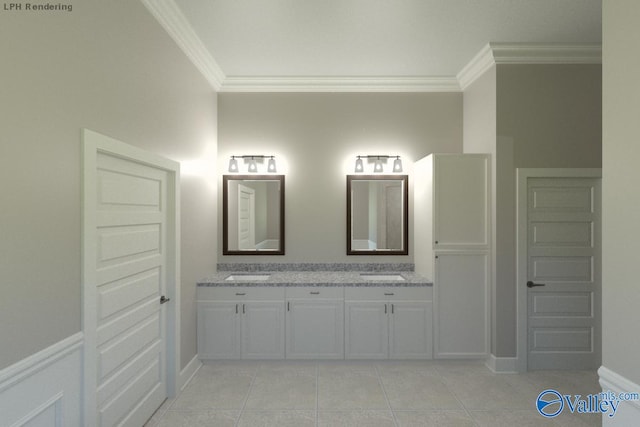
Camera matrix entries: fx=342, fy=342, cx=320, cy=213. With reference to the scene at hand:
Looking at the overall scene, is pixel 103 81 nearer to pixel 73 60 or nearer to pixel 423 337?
pixel 73 60

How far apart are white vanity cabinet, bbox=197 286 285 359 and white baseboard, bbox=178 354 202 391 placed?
138mm

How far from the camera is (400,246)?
13.2 ft

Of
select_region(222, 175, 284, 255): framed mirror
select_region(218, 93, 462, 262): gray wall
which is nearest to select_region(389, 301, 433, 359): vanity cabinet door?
select_region(218, 93, 462, 262): gray wall

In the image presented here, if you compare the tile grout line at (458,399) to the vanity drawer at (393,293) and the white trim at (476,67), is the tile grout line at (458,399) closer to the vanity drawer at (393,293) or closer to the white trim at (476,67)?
the vanity drawer at (393,293)

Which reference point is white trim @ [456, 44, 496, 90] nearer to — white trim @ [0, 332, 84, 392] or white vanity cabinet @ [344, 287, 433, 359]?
white vanity cabinet @ [344, 287, 433, 359]

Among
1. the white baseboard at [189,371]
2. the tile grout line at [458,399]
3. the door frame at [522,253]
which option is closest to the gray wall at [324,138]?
the door frame at [522,253]

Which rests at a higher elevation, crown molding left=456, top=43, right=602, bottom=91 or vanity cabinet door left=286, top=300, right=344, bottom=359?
crown molding left=456, top=43, right=602, bottom=91

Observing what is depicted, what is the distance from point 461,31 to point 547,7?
0.62m

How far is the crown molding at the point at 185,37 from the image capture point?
8.25 ft

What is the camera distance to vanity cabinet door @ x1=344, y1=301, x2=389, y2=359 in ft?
11.3

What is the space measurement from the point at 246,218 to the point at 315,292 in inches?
49.7

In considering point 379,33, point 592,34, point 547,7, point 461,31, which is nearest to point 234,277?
point 379,33

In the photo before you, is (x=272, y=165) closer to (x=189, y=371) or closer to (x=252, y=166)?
(x=252, y=166)

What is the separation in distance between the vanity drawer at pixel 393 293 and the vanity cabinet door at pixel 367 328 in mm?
50
